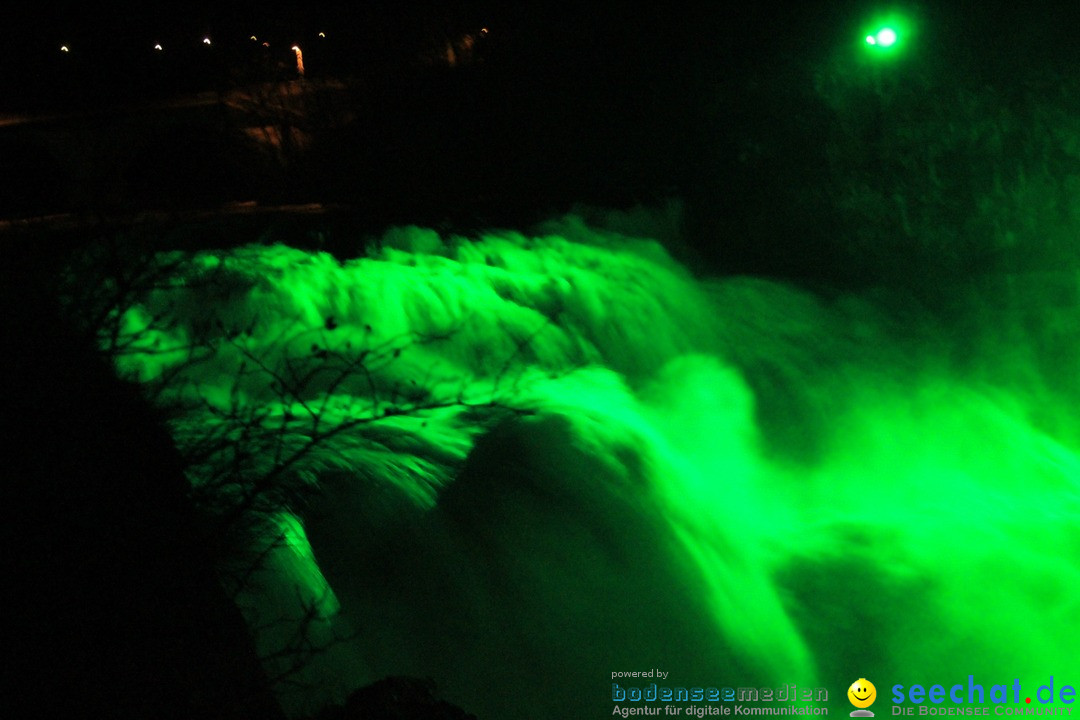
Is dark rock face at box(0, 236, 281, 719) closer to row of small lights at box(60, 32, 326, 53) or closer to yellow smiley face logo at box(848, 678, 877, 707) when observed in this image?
yellow smiley face logo at box(848, 678, 877, 707)

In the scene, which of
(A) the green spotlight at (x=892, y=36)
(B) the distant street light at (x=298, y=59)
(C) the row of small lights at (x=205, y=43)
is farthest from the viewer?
(C) the row of small lights at (x=205, y=43)

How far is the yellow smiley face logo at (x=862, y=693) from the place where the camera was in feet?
19.6

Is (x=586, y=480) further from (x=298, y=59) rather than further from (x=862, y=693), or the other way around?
(x=298, y=59)

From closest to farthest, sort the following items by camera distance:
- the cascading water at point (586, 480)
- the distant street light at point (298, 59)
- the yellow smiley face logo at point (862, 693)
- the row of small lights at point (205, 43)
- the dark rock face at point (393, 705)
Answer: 1. the dark rock face at point (393, 705)
2. the cascading water at point (586, 480)
3. the yellow smiley face logo at point (862, 693)
4. the distant street light at point (298, 59)
5. the row of small lights at point (205, 43)

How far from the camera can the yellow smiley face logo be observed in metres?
5.98

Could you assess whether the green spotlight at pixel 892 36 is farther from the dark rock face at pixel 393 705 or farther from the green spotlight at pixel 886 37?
the dark rock face at pixel 393 705

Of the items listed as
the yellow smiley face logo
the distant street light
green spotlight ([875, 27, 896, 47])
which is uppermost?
the distant street light

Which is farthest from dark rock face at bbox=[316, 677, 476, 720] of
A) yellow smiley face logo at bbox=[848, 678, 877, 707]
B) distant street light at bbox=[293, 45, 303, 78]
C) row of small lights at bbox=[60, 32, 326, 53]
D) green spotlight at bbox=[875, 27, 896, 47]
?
row of small lights at bbox=[60, 32, 326, 53]

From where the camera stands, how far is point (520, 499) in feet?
19.4

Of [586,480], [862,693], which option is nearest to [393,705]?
[586,480]

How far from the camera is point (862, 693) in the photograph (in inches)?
237

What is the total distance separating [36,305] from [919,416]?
981 centimetres

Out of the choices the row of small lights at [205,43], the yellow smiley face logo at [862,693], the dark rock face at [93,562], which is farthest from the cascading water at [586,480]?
the row of small lights at [205,43]

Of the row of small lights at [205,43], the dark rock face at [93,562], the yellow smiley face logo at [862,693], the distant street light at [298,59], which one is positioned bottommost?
the yellow smiley face logo at [862,693]
